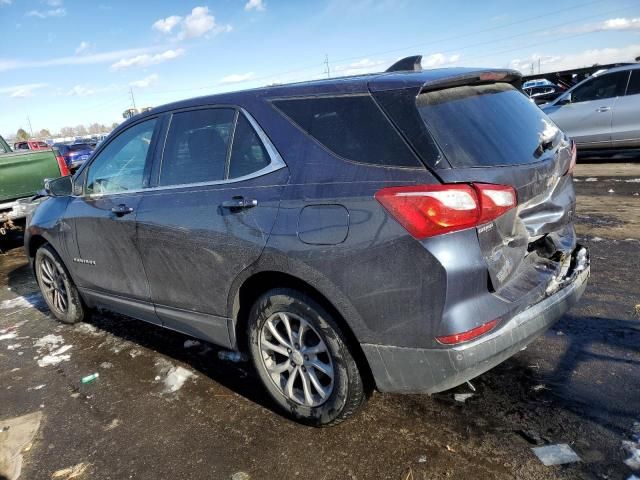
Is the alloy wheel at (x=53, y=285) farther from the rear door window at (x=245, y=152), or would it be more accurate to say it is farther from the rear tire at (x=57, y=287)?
the rear door window at (x=245, y=152)

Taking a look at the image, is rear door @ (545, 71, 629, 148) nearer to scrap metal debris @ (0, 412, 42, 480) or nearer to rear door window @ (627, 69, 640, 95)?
rear door window @ (627, 69, 640, 95)

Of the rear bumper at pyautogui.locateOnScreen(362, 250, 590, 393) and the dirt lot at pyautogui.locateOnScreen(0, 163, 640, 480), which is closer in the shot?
the rear bumper at pyautogui.locateOnScreen(362, 250, 590, 393)

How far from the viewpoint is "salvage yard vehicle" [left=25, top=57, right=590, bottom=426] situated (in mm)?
2223

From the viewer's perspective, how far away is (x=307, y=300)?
258 centimetres

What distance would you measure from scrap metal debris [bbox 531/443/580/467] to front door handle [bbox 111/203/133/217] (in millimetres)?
2876

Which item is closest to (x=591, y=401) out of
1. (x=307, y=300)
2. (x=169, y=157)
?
(x=307, y=300)

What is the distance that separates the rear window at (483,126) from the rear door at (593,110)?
26.8 ft

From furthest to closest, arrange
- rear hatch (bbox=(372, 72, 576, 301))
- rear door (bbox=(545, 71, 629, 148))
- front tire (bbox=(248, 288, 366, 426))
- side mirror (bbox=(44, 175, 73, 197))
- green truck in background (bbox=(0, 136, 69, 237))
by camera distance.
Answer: rear door (bbox=(545, 71, 629, 148)) < green truck in background (bbox=(0, 136, 69, 237)) < side mirror (bbox=(44, 175, 73, 197)) < front tire (bbox=(248, 288, 366, 426)) < rear hatch (bbox=(372, 72, 576, 301))

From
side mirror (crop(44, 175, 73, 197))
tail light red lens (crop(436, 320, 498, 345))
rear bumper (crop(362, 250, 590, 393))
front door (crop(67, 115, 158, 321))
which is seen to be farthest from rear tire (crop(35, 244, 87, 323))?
tail light red lens (crop(436, 320, 498, 345))

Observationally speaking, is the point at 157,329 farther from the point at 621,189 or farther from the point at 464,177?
the point at 621,189

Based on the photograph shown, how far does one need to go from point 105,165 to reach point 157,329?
1.51 meters

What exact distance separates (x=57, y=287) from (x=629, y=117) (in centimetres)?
983

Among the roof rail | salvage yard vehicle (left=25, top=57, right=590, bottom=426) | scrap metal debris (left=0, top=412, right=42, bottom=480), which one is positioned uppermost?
A: the roof rail

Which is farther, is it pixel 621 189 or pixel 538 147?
pixel 621 189
